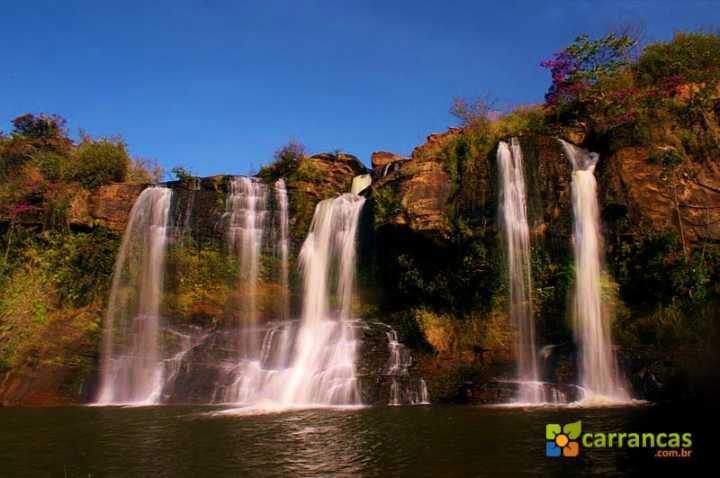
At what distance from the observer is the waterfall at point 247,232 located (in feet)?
71.3

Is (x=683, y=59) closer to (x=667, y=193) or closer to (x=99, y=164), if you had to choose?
(x=667, y=193)

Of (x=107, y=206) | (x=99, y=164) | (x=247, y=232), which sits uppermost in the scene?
(x=99, y=164)

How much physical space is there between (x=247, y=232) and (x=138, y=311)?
5.63 meters

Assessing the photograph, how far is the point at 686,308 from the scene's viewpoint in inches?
600

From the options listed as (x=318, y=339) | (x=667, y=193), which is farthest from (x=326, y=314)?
(x=667, y=193)

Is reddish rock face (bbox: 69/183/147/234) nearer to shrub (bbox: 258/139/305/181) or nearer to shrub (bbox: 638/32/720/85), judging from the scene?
shrub (bbox: 258/139/305/181)

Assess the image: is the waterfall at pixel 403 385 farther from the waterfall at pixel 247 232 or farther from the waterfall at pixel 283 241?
the waterfall at pixel 247 232

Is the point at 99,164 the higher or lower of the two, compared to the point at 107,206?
higher

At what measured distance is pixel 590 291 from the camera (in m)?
16.5

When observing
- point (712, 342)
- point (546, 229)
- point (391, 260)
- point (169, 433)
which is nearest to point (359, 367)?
point (391, 260)

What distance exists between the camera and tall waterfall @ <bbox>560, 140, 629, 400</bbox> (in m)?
14.5

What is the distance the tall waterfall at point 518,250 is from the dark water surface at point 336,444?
4415mm

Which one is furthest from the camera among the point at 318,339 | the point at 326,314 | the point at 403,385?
the point at 326,314

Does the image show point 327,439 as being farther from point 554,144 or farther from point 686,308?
point 554,144
